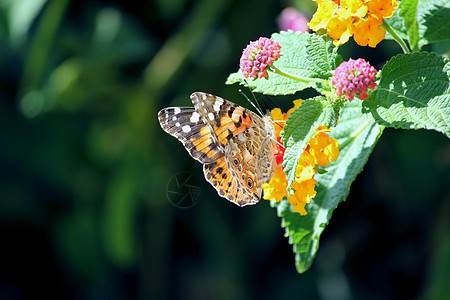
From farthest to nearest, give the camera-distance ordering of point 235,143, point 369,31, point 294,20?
1. point 294,20
2. point 235,143
3. point 369,31

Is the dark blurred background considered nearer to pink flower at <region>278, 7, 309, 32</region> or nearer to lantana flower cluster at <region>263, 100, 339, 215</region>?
pink flower at <region>278, 7, 309, 32</region>

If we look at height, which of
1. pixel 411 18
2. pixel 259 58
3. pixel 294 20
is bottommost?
pixel 294 20

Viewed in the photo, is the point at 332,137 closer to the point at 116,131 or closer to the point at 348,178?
the point at 348,178

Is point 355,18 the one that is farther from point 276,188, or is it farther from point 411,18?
point 276,188

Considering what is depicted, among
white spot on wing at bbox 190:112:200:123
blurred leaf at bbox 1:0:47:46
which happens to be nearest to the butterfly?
white spot on wing at bbox 190:112:200:123

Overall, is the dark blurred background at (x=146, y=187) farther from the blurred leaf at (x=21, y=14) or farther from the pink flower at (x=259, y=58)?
the pink flower at (x=259, y=58)

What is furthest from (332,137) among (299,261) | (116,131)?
(116,131)

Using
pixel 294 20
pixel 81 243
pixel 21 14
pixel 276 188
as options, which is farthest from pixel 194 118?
pixel 81 243
